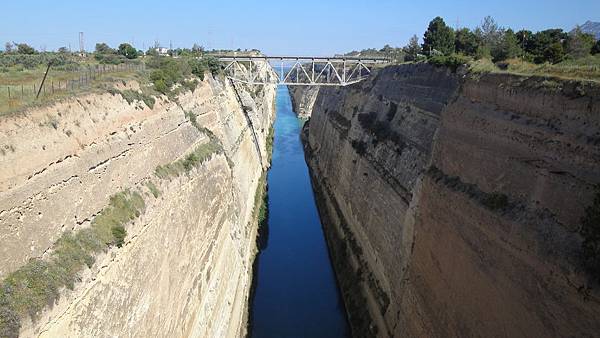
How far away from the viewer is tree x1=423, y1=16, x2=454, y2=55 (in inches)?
1193

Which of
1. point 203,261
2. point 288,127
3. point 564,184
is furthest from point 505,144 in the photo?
point 288,127

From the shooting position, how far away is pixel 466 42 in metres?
30.1

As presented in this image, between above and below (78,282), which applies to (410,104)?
above

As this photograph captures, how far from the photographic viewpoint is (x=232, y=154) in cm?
2258

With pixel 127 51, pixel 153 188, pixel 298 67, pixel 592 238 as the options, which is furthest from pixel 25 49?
pixel 592 238

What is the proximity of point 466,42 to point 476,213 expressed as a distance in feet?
72.7

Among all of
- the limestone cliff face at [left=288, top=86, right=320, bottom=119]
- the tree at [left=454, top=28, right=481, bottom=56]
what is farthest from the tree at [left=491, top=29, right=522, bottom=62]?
the limestone cliff face at [left=288, top=86, right=320, bottom=119]

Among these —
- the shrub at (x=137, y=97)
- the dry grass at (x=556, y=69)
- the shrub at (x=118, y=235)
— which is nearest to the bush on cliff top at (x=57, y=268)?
the shrub at (x=118, y=235)

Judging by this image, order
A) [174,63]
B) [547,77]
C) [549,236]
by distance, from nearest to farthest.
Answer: [549,236]
[547,77]
[174,63]

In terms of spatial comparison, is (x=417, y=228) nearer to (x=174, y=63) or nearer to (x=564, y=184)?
(x=564, y=184)

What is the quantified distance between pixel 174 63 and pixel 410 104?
32.0 feet

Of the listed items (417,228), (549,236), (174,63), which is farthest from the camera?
(174,63)

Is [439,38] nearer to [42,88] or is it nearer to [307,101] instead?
[42,88]

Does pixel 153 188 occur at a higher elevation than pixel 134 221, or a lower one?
higher
